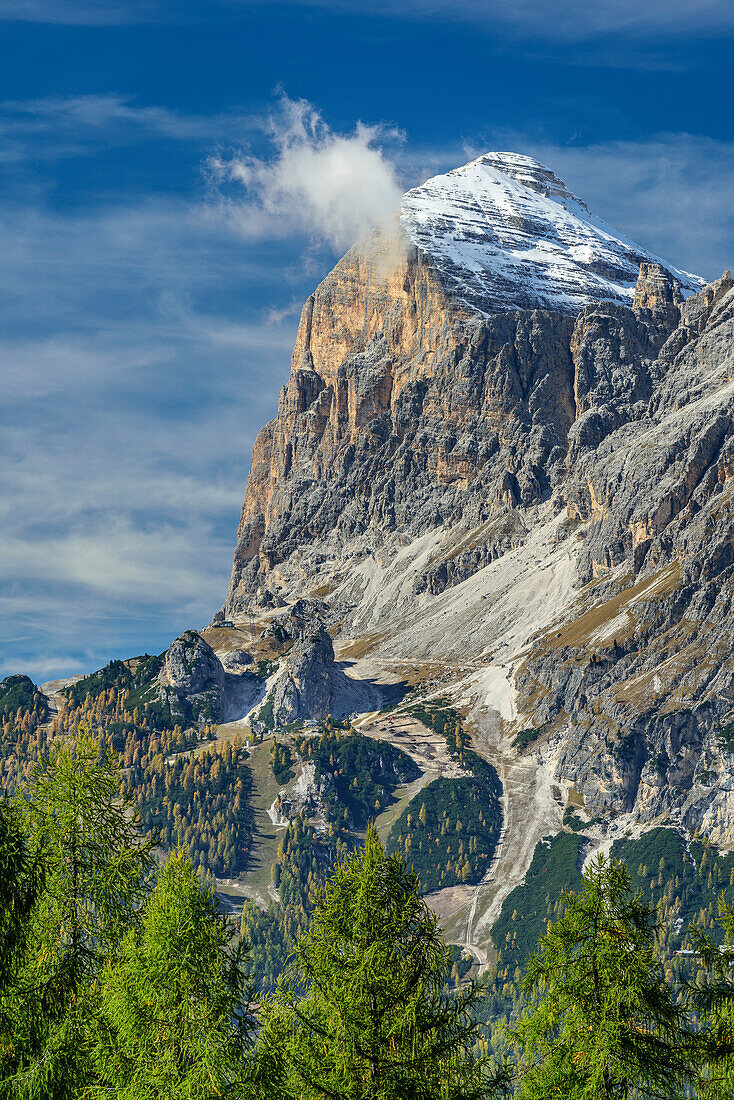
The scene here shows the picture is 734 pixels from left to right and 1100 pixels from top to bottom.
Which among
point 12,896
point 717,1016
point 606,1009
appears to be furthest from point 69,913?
point 717,1016

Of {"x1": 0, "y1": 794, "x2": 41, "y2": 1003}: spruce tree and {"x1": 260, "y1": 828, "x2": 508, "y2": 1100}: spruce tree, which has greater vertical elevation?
{"x1": 0, "y1": 794, "x2": 41, "y2": 1003}: spruce tree

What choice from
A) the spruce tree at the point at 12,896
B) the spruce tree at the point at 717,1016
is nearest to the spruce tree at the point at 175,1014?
the spruce tree at the point at 12,896

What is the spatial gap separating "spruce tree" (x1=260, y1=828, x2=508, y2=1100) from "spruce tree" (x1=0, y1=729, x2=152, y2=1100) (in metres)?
4.59

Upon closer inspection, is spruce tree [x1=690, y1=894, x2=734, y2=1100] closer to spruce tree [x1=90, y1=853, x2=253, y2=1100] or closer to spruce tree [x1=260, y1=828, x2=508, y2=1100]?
spruce tree [x1=260, y1=828, x2=508, y2=1100]

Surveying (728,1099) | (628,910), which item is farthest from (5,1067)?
(728,1099)

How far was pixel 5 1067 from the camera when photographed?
2764 centimetres

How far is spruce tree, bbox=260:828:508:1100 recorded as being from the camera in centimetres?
2816

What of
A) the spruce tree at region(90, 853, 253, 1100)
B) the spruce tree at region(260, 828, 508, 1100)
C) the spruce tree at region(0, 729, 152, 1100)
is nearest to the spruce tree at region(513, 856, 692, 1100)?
the spruce tree at region(260, 828, 508, 1100)

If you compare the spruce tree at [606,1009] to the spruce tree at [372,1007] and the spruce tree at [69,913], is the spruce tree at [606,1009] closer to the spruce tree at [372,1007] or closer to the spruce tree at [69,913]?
the spruce tree at [372,1007]

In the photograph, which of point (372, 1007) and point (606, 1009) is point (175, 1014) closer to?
point (372, 1007)

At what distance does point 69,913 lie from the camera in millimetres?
30656

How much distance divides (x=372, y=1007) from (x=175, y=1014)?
4704mm

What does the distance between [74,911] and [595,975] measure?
44.1 ft

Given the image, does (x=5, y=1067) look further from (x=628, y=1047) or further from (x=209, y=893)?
(x=628, y=1047)
